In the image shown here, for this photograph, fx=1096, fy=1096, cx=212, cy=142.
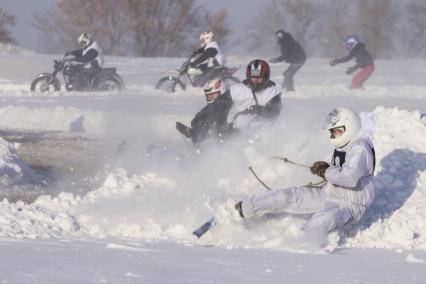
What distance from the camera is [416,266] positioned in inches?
316

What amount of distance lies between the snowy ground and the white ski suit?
200mm

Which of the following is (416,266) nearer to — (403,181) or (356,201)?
(356,201)

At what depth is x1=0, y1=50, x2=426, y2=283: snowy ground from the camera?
23.6 feet

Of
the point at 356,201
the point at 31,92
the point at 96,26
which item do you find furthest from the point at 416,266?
the point at 96,26

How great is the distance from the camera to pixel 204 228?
912 centimetres

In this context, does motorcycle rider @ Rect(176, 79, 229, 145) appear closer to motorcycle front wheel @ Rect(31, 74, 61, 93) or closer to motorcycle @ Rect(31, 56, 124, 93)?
motorcycle front wheel @ Rect(31, 74, 61, 93)

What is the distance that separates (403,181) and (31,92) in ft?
53.5

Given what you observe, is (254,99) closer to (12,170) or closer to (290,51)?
(12,170)

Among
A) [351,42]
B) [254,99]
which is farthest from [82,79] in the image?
[254,99]

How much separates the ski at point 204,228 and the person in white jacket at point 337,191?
1.00 feet

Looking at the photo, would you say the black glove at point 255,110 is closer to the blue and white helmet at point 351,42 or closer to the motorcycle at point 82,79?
the motorcycle at point 82,79

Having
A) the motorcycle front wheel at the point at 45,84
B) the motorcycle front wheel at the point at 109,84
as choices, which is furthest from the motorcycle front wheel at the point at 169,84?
the motorcycle front wheel at the point at 45,84

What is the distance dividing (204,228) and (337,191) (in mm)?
1187

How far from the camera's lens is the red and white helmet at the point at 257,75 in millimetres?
12969
